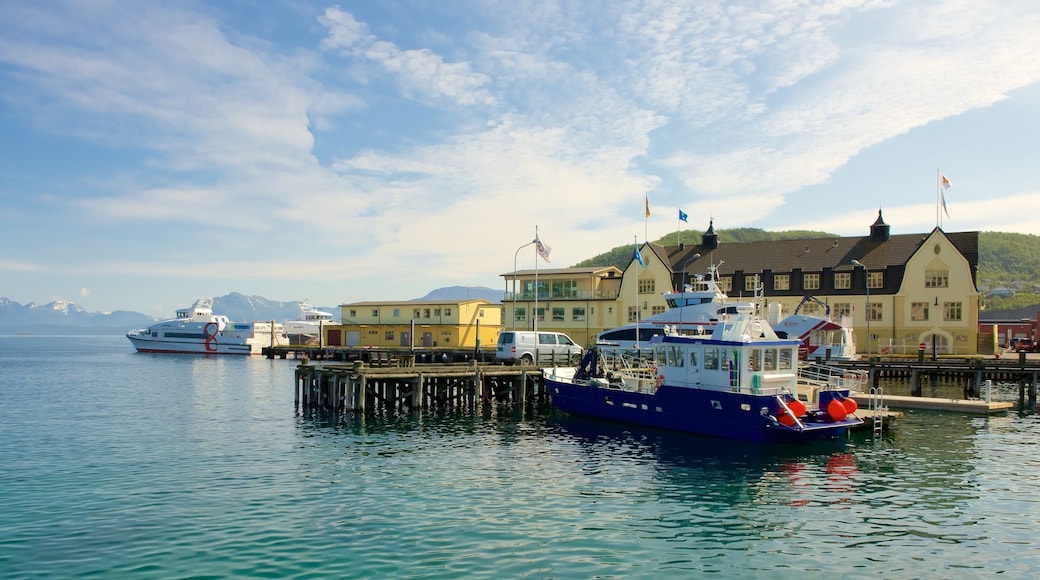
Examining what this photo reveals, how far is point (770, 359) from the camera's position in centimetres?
3297

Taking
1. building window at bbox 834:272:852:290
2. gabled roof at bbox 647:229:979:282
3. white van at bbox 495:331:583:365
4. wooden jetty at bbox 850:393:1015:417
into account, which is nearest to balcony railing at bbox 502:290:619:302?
gabled roof at bbox 647:229:979:282

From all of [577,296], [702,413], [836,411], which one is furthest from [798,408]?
[577,296]

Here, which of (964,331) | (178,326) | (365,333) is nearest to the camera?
(964,331)

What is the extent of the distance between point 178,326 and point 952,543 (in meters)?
124

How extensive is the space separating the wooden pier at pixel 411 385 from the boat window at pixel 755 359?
18.5 metres

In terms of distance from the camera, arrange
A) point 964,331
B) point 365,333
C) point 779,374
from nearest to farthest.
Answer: point 779,374
point 964,331
point 365,333

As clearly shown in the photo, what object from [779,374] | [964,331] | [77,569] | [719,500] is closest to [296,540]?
[77,569]

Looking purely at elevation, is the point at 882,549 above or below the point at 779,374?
below

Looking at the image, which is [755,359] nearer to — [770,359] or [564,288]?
[770,359]

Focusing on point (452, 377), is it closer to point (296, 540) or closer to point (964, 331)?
point (296, 540)

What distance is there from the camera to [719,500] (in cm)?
2264

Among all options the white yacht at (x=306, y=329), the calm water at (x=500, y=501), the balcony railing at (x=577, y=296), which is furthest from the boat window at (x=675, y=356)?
the white yacht at (x=306, y=329)

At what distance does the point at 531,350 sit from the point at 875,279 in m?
38.1

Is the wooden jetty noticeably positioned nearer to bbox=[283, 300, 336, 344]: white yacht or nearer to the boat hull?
the boat hull
